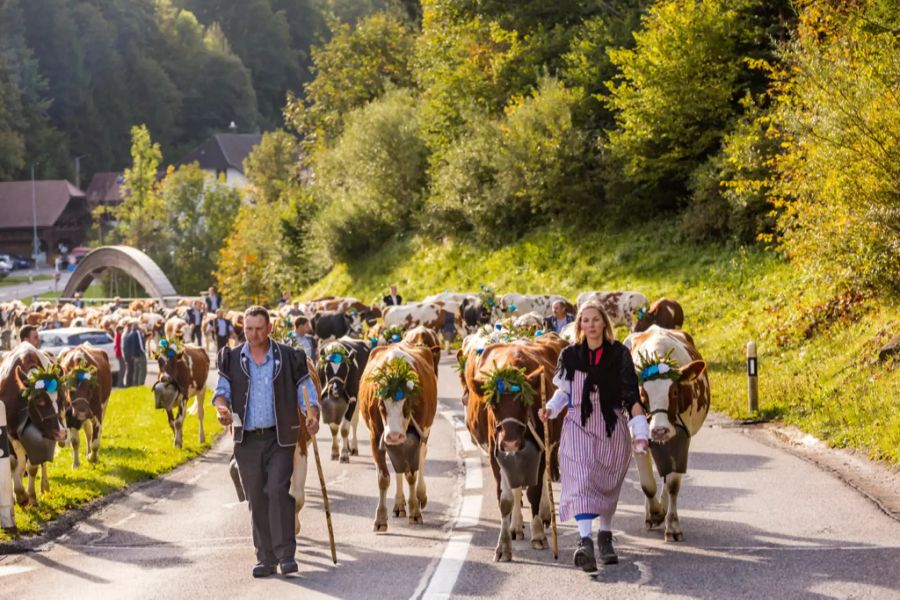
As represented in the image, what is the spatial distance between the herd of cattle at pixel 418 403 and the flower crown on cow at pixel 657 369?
2cm

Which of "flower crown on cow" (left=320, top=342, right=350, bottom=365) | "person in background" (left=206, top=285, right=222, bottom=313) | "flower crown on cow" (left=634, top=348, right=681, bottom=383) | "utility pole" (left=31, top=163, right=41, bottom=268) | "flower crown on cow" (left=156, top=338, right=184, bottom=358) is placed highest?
"utility pole" (left=31, top=163, right=41, bottom=268)

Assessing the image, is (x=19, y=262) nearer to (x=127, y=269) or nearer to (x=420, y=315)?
(x=127, y=269)

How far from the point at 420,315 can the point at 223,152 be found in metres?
92.0

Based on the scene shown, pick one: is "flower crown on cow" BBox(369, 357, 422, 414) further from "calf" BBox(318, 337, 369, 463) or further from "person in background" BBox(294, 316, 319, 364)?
"person in background" BBox(294, 316, 319, 364)

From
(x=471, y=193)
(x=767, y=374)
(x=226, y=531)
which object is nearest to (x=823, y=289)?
(x=767, y=374)

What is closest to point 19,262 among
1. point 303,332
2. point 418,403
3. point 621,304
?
point 621,304

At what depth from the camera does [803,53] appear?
24.6 meters

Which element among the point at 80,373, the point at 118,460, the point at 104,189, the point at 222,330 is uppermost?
the point at 104,189

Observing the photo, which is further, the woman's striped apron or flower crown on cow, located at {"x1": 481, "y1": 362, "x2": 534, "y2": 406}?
flower crown on cow, located at {"x1": 481, "y1": 362, "x2": 534, "y2": 406}

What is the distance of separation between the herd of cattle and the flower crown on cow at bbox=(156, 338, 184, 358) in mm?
20

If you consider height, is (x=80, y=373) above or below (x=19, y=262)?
below

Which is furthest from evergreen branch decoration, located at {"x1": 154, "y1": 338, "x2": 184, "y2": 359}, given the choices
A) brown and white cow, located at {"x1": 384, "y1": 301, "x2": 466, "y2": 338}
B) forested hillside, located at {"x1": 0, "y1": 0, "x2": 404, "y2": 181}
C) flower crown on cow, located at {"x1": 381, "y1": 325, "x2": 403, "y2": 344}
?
forested hillside, located at {"x1": 0, "y1": 0, "x2": 404, "y2": 181}

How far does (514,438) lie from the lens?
36.4 ft

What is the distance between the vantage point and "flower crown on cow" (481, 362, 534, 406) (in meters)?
11.2
